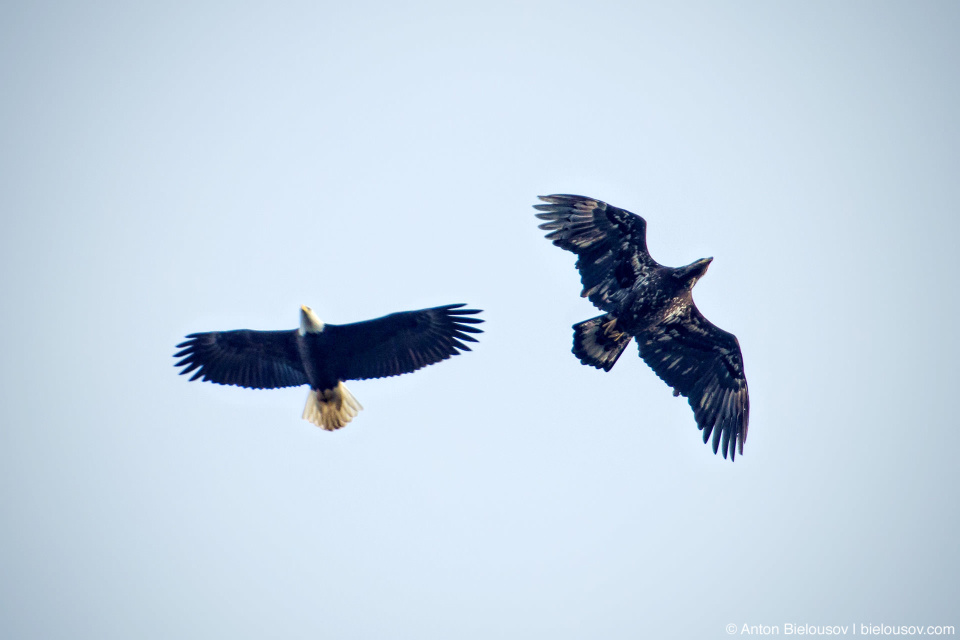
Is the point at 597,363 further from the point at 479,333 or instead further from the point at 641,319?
the point at 479,333

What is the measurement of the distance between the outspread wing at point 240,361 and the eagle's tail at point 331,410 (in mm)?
439

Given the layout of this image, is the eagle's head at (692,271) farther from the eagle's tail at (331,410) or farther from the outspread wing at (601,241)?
the eagle's tail at (331,410)

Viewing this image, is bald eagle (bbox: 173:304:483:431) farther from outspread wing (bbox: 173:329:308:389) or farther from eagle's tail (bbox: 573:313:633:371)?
eagle's tail (bbox: 573:313:633:371)

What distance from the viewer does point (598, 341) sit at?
10047mm

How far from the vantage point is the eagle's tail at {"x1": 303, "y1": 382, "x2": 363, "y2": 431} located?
10.7m

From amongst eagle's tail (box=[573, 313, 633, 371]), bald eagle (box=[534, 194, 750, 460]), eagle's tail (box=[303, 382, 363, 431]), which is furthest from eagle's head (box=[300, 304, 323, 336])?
eagle's tail (box=[573, 313, 633, 371])

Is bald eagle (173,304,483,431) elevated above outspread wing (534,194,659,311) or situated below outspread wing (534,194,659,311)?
below

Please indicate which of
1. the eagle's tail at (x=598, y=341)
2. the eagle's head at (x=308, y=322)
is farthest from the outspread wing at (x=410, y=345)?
the eagle's tail at (x=598, y=341)

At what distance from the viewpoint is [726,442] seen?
10.9 m

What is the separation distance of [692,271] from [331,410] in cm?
509

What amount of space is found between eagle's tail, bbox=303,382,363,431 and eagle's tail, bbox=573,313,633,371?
3103mm

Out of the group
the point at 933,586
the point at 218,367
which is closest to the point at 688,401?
the point at 218,367

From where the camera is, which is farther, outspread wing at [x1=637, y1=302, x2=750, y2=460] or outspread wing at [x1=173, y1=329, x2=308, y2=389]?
outspread wing at [x1=637, y1=302, x2=750, y2=460]

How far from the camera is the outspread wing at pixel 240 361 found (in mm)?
10297
